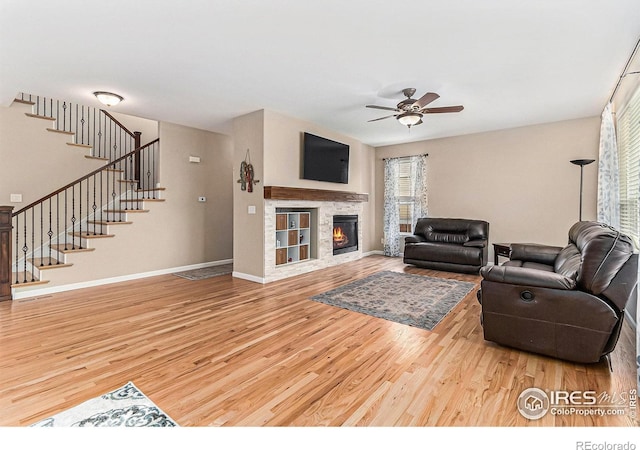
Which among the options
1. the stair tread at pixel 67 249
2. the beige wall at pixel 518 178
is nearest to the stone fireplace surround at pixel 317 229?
the beige wall at pixel 518 178

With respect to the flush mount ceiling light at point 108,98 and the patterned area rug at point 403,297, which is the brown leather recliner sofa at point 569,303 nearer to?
the patterned area rug at point 403,297

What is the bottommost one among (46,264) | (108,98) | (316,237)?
(46,264)

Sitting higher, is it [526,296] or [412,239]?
[412,239]

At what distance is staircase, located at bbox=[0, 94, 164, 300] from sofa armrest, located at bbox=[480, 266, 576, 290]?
17.3 feet

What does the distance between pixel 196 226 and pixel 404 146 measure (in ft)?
16.3

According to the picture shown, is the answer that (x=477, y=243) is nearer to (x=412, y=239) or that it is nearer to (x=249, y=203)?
(x=412, y=239)

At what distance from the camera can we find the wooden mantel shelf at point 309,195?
483 cm

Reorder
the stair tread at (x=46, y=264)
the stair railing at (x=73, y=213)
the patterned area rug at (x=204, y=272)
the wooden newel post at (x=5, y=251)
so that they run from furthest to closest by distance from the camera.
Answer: the patterned area rug at (x=204, y=272)
the stair railing at (x=73, y=213)
the stair tread at (x=46, y=264)
the wooden newel post at (x=5, y=251)

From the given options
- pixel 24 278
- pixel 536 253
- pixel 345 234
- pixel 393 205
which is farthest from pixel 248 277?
pixel 536 253

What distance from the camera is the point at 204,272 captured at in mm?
5613

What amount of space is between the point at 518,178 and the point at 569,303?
4340 mm

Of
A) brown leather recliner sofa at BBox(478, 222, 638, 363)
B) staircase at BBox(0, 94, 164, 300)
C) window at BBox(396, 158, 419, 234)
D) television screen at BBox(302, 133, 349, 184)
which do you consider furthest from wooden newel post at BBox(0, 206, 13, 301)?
window at BBox(396, 158, 419, 234)

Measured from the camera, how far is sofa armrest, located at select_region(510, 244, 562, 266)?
4125 mm

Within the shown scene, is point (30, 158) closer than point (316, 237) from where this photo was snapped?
Yes
